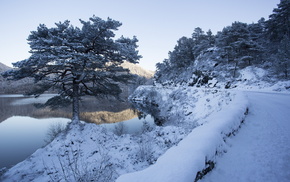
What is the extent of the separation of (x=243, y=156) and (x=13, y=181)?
8.95 metres

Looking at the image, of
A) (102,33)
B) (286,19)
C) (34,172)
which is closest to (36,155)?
(34,172)

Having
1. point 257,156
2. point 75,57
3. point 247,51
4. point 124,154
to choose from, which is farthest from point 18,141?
point 247,51

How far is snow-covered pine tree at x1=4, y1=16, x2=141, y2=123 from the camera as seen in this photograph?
7020mm

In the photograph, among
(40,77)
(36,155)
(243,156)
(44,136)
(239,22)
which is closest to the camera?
(243,156)

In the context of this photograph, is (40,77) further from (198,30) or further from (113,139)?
(198,30)

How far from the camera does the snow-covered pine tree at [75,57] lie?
7.02 meters

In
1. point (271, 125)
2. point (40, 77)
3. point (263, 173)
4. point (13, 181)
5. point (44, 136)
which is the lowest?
point (44, 136)

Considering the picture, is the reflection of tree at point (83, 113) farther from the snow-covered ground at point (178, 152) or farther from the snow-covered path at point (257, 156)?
the snow-covered path at point (257, 156)

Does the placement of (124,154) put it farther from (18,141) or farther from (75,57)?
(18,141)

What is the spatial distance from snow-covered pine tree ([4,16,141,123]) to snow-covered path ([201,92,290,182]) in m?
7.56

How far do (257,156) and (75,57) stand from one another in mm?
8602

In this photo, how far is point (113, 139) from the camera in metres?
9.16

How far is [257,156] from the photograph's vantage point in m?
2.96

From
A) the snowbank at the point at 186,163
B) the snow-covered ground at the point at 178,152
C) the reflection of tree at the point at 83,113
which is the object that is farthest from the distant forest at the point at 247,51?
the snowbank at the point at 186,163
